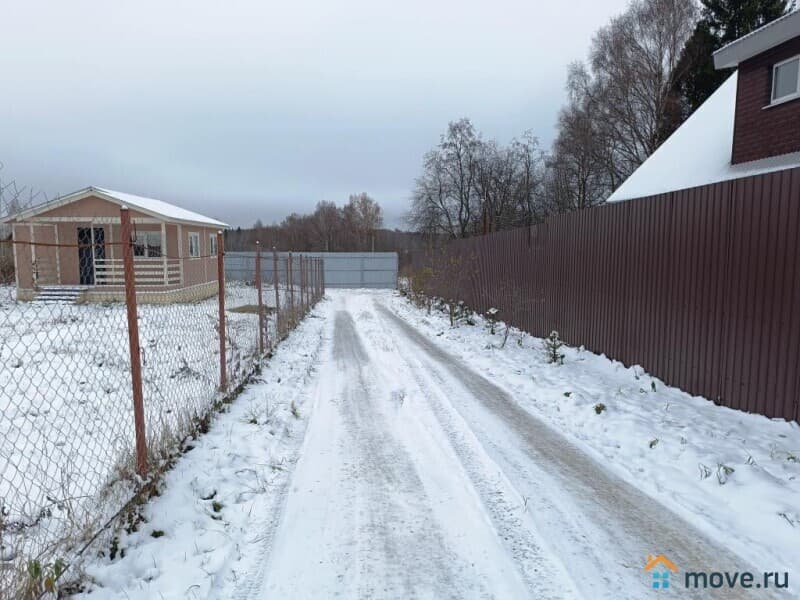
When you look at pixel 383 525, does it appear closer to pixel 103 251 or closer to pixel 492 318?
pixel 492 318

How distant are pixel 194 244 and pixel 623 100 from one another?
72.6 ft

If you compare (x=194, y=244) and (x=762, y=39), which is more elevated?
(x=762, y=39)

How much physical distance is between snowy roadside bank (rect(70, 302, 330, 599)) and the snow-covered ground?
13 mm

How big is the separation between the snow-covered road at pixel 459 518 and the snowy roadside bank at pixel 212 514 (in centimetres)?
17

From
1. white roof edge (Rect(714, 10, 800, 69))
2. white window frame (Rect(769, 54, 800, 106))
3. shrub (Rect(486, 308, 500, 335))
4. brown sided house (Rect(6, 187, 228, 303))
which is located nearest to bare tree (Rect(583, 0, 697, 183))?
white roof edge (Rect(714, 10, 800, 69))

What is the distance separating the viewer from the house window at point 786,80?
27.4 feet

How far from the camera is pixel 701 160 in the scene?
11102mm

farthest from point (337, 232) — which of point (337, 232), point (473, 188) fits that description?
point (473, 188)

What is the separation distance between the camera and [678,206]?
5.61 metres

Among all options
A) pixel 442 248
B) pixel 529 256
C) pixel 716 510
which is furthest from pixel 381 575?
pixel 442 248

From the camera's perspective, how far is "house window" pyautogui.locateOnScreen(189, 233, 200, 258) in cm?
1912

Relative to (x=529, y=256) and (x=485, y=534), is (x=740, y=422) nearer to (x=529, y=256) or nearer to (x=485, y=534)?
(x=485, y=534)

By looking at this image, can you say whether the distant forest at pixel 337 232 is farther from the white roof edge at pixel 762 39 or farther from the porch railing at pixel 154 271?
the white roof edge at pixel 762 39

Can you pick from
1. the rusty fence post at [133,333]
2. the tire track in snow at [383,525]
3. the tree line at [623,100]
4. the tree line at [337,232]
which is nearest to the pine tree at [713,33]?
the tree line at [623,100]
